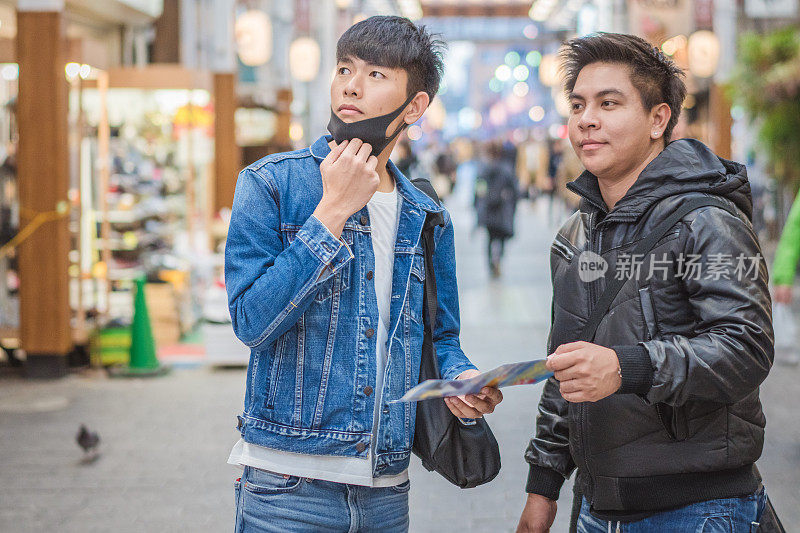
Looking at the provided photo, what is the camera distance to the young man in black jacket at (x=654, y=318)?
6.84 ft

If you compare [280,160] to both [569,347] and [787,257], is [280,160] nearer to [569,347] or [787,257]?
[569,347]

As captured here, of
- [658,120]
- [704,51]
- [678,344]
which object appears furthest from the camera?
[704,51]

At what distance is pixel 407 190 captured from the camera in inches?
100.0

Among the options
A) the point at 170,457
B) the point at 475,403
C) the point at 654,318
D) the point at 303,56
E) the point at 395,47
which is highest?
the point at 303,56

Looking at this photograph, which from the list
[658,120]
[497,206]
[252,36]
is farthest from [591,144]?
[252,36]

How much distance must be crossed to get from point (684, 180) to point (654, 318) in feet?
1.09

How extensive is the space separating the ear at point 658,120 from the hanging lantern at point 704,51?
18.7 meters

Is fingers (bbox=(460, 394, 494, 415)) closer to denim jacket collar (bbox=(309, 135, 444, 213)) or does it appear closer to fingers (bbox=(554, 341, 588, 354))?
fingers (bbox=(554, 341, 588, 354))

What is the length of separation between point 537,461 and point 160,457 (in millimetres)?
4118

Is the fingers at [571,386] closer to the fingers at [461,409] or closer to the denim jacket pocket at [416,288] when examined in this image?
the fingers at [461,409]

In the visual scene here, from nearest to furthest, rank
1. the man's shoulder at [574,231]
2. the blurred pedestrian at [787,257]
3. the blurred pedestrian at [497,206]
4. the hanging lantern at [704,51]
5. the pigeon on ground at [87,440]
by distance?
the man's shoulder at [574,231] → the pigeon on ground at [87,440] → the blurred pedestrian at [787,257] → the blurred pedestrian at [497,206] → the hanging lantern at [704,51]

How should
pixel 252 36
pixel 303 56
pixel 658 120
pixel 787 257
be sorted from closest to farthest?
pixel 658 120
pixel 787 257
pixel 252 36
pixel 303 56

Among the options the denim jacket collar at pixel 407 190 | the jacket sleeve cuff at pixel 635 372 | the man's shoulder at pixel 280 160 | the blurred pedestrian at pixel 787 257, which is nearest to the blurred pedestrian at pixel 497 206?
the blurred pedestrian at pixel 787 257

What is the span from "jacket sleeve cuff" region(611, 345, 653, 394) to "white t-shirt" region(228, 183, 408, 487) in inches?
23.0
